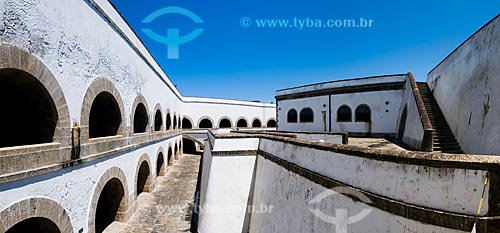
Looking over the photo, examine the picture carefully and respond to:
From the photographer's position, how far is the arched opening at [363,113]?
1499 centimetres

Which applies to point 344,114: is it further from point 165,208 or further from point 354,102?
point 165,208

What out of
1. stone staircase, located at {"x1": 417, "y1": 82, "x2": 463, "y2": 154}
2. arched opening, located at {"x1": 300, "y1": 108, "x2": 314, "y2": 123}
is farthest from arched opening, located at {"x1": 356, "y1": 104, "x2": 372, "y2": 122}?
stone staircase, located at {"x1": 417, "y1": 82, "x2": 463, "y2": 154}

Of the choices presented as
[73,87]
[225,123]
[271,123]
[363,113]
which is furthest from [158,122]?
[271,123]

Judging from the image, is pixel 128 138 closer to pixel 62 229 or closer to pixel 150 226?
pixel 150 226

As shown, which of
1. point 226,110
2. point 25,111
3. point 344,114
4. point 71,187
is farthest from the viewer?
point 226,110

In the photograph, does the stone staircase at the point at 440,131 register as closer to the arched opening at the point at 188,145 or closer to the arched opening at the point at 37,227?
the arched opening at the point at 37,227

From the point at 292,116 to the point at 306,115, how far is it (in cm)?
138

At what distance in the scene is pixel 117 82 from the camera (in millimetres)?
7000

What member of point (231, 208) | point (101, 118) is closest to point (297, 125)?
point (231, 208)

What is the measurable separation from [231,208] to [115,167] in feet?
11.6

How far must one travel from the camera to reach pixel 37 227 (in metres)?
4.55

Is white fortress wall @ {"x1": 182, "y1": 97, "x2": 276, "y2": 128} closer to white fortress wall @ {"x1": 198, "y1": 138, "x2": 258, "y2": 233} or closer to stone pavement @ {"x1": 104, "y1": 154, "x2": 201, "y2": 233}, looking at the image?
stone pavement @ {"x1": 104, "y1": 154, "x2": 201, "y2": 233}

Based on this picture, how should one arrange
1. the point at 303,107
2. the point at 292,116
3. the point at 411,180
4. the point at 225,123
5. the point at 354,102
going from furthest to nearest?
the point at 225,123, the point at 292,116, the point at 303,107, the point at 354,102, the point at 411,180

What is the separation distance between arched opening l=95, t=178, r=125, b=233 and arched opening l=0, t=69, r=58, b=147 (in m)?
3.05
